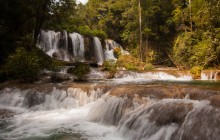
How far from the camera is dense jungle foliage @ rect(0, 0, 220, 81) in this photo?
54.9 feet

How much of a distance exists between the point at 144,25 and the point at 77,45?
851 cm

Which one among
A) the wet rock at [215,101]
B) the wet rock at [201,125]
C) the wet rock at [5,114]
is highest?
the wet rock at [215,101]

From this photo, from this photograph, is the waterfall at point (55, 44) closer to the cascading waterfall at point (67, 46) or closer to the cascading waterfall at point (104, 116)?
the cascading waterfall at point (67, 46)

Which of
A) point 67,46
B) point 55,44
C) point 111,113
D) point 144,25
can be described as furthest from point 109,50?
point 111,113

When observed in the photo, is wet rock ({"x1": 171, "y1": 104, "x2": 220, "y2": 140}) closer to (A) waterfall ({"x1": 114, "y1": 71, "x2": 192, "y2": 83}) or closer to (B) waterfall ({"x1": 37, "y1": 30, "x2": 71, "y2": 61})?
(A) waterfall ({"x1": 114, "y1": 71, "x2": 192, "y2": 83})

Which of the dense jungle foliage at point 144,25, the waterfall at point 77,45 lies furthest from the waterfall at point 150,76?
the waterfall at point 77,45

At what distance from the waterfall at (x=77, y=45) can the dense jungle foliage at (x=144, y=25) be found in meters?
0.94

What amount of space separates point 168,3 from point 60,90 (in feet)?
74.0

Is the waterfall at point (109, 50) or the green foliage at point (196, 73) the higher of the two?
the waterfall at point (109, 50)

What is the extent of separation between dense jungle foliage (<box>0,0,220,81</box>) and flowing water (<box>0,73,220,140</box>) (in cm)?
469

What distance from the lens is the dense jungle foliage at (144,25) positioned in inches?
658

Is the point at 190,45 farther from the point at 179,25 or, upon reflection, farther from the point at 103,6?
the point at 103,6

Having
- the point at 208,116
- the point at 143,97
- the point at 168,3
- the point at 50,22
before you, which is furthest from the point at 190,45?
the point at 208,116

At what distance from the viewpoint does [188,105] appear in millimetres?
6488
